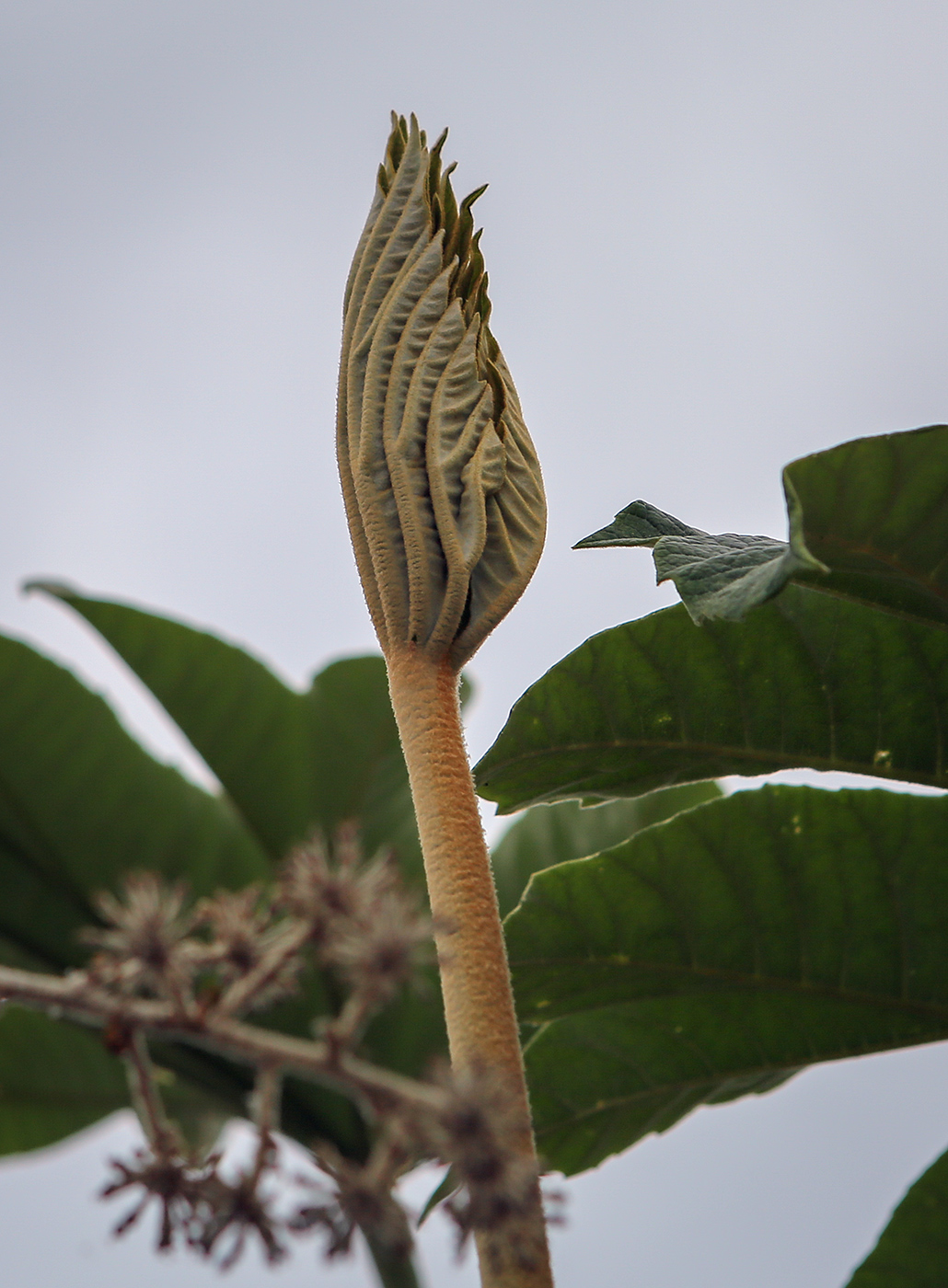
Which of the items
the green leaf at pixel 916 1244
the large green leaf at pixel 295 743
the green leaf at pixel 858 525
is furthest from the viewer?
the large green leaf at pixel 295 743

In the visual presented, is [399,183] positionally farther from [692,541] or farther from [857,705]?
[857,705]

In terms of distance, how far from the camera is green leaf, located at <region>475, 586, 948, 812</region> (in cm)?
74

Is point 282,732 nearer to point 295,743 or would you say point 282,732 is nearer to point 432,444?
point 295,743

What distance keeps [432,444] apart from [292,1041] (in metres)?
0.28

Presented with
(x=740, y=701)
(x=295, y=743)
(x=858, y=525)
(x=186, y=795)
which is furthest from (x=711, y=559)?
(x=186, y=795)

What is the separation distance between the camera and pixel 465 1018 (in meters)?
0.45

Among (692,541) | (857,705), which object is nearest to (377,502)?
(692,541)

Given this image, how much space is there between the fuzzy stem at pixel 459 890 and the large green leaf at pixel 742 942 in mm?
269

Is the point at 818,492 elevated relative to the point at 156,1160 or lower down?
elevated

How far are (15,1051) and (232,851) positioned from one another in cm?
44

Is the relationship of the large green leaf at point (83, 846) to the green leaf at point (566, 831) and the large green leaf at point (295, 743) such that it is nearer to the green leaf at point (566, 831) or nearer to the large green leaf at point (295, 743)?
the large green leaf at point (295, 743)

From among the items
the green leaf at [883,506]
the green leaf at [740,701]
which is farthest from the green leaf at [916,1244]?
the green leaf at [883,506]

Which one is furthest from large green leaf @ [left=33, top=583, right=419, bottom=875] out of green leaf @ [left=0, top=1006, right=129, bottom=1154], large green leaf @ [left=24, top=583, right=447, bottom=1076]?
green leaf @ [left=0, top=1006, right=129, bottom=1154]

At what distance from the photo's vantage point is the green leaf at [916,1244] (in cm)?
68
